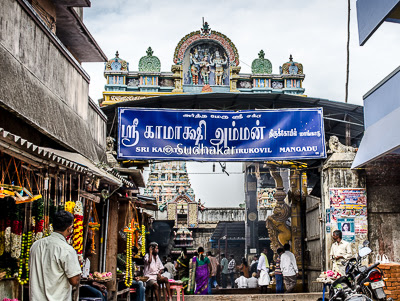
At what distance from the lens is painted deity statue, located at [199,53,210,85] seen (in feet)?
82.6

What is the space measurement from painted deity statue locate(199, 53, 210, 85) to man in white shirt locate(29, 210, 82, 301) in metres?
21.5

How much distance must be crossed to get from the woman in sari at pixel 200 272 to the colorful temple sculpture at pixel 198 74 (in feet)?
41.7

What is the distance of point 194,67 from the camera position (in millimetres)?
25422

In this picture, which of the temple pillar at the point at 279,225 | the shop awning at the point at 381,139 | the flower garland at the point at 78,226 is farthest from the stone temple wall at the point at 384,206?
the flower garland at the point at 78,226

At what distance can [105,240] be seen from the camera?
1017 cm

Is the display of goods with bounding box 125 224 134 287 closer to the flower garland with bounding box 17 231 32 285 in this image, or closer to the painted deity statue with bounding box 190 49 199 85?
the flower garland with bounding box 17 231 32 285

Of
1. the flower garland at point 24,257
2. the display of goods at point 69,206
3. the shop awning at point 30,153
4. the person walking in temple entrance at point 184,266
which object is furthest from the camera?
the person walking in temple entrance at point 184,266

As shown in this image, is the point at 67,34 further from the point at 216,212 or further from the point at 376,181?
the point at 216,212

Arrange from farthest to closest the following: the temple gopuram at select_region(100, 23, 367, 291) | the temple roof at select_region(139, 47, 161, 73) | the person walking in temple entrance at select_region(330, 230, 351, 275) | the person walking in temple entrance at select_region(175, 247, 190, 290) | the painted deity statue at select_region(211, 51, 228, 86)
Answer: the temple roof at select_region(139, 47, 161, 73) → the painted deity statue at select_region(211, 51, 228, 86) → the person walking in temple entrance at select_region(175, 247, 190, 290) → the temple gopuram at select_region(100, 23, 367, 291) → the person walking in temple entrance at select_region(330, 230, 351, 275)

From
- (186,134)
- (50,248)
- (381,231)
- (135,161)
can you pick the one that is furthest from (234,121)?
(50,248)

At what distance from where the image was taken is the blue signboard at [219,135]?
12.2 m

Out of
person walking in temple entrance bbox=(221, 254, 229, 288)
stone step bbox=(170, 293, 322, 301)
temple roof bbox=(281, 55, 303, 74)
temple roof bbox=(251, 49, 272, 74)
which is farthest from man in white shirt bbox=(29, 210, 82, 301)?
temple roof bbox=(281, 55, 303, 74)

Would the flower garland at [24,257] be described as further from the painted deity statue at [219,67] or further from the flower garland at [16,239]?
the painted deity statue at [219,67]

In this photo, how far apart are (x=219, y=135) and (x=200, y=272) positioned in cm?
356
